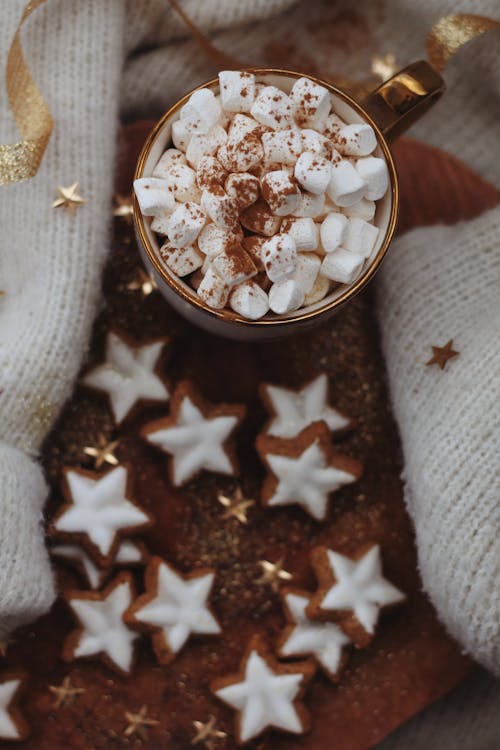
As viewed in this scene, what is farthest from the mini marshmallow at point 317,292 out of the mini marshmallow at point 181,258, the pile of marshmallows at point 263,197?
the mini marshmallow at point 181,258

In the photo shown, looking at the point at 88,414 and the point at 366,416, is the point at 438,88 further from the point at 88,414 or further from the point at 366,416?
the point at 88,414

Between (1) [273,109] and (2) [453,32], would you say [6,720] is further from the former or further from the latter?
(2) [453,32]

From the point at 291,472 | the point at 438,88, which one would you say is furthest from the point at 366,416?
the point at 438,88

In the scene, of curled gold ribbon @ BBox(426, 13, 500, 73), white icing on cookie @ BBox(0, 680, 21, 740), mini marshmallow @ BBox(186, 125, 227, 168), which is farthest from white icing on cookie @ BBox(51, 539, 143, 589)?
curled gold ribbon @ BBox(426, 13, 500, 73)

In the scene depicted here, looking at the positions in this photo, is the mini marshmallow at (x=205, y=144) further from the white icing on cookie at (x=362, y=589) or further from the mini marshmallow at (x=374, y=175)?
the white icing on cookie at (x=362, y=589)

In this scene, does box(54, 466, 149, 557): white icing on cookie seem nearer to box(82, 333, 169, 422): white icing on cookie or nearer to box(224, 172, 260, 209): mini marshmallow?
box(82, 333, 169, 422): white icing on cookie

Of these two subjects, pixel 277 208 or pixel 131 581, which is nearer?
pixel 277 208
